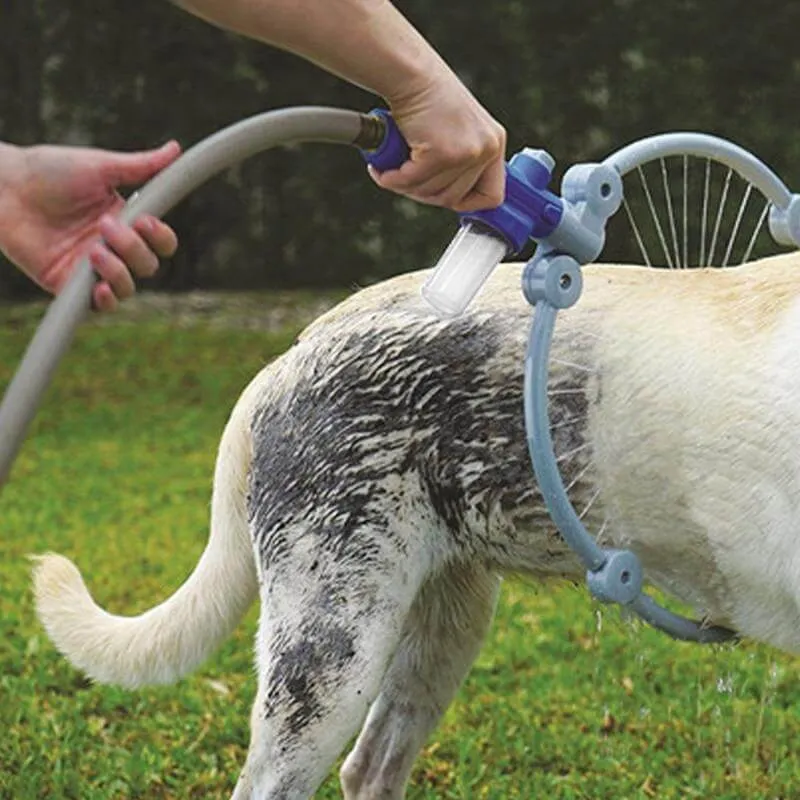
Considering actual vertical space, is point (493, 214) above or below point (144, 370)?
above

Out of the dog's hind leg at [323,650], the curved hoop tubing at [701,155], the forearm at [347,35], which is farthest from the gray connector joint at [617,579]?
the forearm at [347,35]

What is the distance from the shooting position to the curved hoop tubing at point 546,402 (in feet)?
9.52

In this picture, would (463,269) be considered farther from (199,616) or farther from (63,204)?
(199,616)

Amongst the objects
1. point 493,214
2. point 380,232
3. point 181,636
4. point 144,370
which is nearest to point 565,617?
point 181,636

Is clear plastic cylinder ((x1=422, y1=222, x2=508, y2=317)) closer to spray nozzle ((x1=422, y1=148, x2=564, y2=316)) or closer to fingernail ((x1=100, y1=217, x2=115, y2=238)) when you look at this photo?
spray nozzle ((x1=422, y1=148, x2=564, y2=316))

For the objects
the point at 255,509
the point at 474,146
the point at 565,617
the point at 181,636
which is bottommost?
the point at 565,617

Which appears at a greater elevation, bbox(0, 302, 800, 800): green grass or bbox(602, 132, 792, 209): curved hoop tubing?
bbox(602, 132, 792, 209): curved hoop tubing

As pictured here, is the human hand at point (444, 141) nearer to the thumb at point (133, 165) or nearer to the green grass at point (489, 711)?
the thumb at point (133, 165)

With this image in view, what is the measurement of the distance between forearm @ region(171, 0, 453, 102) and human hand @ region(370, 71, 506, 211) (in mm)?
20

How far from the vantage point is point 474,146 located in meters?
2.27

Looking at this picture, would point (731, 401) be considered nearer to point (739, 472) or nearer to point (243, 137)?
point (739, 472)

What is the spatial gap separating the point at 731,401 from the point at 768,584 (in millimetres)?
315

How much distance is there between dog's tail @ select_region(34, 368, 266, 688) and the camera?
3459 millimetres

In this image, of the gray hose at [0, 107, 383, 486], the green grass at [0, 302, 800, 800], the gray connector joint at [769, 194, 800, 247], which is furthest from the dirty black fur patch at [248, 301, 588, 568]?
the gray hose at [0, 107, 383, 486]
